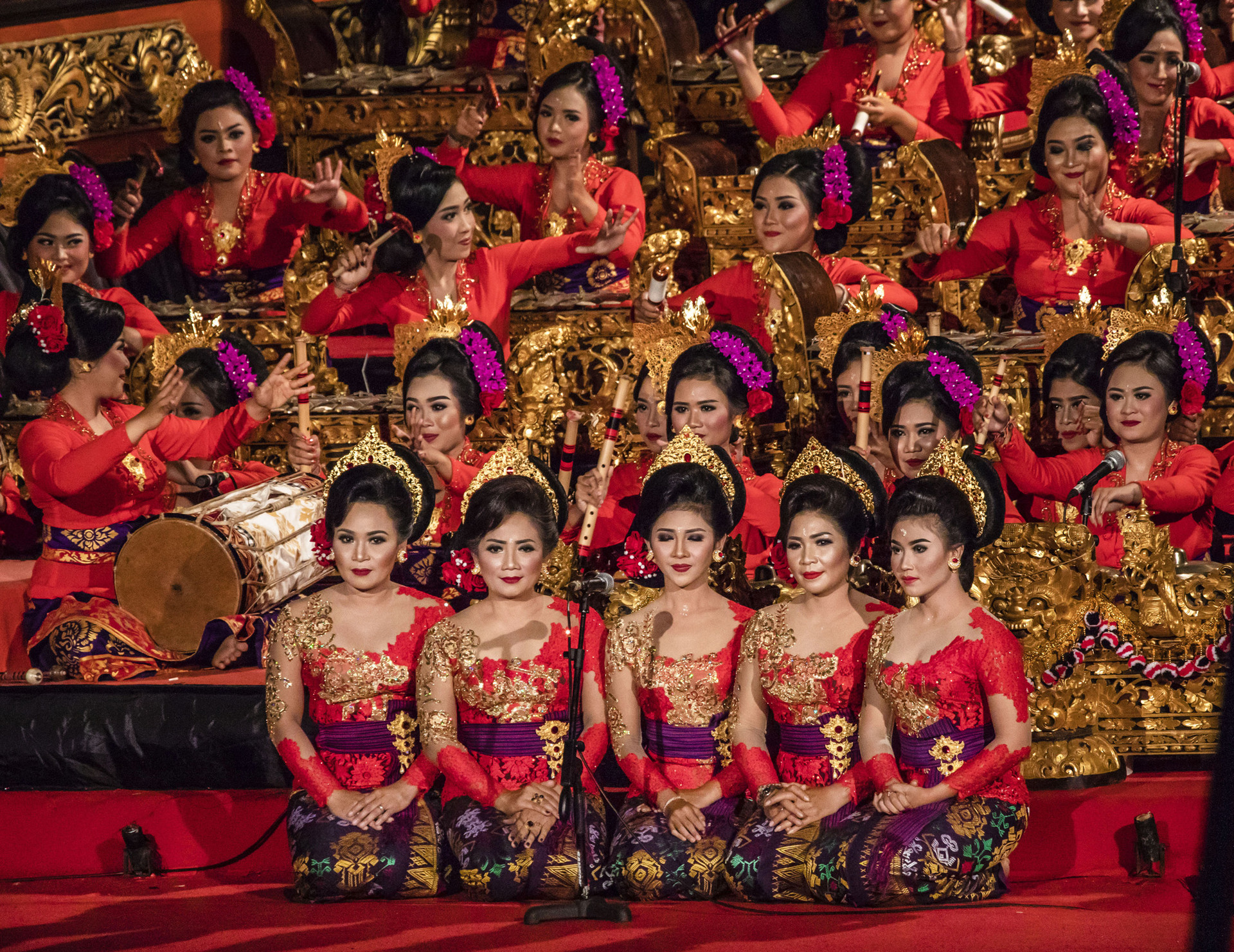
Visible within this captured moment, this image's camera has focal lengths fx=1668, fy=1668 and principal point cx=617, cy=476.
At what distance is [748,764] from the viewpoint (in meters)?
3.84

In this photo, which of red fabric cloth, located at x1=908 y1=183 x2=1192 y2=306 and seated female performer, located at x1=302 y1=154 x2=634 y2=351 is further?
seated female performer, located at x1=302 y1=154 x2=634 y2=351

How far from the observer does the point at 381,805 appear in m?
3.90

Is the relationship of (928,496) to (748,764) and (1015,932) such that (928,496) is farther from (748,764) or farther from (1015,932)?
(1015,932)

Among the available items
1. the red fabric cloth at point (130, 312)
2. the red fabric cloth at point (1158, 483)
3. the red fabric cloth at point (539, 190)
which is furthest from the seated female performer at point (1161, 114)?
the red fabric cloth at point (130, 312)

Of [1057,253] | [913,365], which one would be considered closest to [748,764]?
[913,365]

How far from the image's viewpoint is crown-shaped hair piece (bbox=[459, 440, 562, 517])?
4145mm

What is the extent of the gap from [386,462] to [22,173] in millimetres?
2665

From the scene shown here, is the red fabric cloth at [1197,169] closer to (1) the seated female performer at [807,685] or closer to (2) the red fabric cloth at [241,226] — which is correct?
(1) the seated female performer at [807,685]

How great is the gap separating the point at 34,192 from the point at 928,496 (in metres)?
3.63

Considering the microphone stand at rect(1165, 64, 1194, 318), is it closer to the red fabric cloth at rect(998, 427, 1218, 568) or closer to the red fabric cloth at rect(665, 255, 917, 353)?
the red fabric cloth at rect(998, 427, 1218, 568)

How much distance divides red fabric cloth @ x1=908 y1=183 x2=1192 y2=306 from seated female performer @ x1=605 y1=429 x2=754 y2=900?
6.32ft

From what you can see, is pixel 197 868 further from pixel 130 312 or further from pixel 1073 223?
pixel 1073 223

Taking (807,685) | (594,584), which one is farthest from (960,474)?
(594,584)

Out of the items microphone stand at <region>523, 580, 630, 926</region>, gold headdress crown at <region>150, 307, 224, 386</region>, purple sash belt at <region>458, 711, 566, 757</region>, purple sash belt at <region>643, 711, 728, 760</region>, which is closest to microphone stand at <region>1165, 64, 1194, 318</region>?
purple sash belt at <region>643, 711, 728, 760</region>
